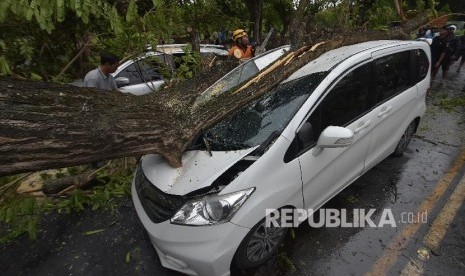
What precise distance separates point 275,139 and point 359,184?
1973 millimetres

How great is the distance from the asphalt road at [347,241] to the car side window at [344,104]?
1090 mm

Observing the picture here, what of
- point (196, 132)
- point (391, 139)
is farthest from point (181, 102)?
point (391, 139)

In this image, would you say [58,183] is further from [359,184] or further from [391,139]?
[391,139]

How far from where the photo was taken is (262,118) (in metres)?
2.96

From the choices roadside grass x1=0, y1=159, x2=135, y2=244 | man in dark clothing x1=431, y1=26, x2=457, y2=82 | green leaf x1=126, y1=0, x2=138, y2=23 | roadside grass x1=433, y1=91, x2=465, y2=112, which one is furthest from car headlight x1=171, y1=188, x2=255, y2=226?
man in dark clothing x1=431, y1=26, x2=457, y2=82

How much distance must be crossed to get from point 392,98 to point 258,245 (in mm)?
2371

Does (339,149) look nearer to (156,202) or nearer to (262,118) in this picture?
(262,118)

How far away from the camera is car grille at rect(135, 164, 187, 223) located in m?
2.58

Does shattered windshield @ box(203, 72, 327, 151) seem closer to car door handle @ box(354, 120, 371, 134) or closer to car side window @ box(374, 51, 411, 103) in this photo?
car door handle @ box(354, 120, 371, 134)

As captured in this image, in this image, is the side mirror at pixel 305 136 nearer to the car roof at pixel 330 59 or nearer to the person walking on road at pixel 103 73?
the car roof at pixel 330 59

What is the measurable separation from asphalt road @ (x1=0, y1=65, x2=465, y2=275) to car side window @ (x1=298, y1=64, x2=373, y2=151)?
1090mm

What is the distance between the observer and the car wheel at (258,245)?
8.65ft

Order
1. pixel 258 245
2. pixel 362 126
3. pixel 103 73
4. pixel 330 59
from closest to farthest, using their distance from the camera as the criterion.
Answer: pixel 258 245
pixel 362 126
pixel 330 59
pixel 103 73

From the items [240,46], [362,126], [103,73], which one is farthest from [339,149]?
[240,46]
